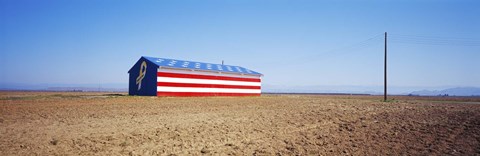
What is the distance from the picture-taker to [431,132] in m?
12.6

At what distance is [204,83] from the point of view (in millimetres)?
35469

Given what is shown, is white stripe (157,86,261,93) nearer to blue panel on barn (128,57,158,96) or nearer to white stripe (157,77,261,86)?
white stripe (157,77,261,86)

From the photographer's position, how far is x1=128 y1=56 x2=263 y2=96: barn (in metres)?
31.5

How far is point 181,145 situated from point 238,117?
6.10 m

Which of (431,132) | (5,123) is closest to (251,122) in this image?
(431,132)

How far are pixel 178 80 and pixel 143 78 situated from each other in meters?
3.49

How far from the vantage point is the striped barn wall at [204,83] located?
31750 millimetres

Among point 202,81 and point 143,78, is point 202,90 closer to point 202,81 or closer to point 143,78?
point 202,81

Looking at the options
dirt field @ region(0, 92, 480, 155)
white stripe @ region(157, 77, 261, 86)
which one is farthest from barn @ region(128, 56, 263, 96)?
dirt field @ region(0, 92, 480, 155)

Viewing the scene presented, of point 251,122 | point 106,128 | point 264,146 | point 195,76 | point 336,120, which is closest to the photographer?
point 264,146

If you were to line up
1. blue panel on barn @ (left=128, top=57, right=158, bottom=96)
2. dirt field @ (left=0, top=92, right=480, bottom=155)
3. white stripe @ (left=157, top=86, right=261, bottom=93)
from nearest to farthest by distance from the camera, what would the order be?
dirt field @ (left=0, top=92, right=480, bottom=155) → blue panel on barn @ (left=128, top=57, right=158, bottom=96) → white stripe @ (left=157, top=86, right=261, bottom=93)

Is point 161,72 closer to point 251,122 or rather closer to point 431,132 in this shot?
point 251,122

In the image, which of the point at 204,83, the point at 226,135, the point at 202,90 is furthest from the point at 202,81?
the point at 226,135

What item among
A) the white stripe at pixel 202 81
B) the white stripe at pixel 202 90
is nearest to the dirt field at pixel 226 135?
the white stripe at pixel 202 90
